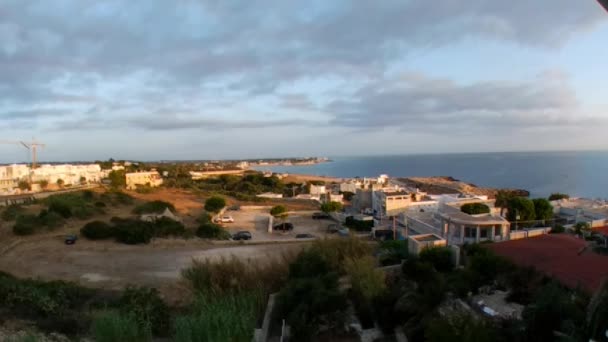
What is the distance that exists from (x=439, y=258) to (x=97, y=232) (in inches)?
810

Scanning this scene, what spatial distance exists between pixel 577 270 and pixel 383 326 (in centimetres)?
692

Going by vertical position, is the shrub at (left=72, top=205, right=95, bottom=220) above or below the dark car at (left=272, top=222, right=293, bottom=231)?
above

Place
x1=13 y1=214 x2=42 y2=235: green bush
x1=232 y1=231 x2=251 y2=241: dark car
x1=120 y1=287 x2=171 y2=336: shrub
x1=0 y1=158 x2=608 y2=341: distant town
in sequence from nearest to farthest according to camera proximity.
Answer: x1=0 y1=158 x2=608 y2=341: distant town, x1=120 y1=287 x2=171 y2=336: shrub, x1=13 y1=214 x2=42 y2=235: green bush, x1=232 y1=231 x2=251 y2=241: dark car

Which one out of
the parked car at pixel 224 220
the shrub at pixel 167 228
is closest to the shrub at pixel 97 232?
the shrub at pixel 167 228

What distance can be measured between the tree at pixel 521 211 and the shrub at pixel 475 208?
4.63 feet

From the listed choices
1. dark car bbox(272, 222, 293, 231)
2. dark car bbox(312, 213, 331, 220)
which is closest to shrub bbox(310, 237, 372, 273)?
dark car bbox(272, 222, 293, 231)

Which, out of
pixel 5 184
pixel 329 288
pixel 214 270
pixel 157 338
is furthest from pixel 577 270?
pixel 5 184

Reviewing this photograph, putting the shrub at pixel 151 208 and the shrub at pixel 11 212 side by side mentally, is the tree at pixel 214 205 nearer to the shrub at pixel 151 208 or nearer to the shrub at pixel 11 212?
the shrub at pixel 151 208

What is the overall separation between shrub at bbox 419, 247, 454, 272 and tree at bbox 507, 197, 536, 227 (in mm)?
14146

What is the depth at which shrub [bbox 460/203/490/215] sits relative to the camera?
81.0 feet

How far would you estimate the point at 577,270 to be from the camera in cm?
1112

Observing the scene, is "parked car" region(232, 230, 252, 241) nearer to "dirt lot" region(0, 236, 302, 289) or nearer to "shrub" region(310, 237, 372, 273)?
"dirt lot" region(0, 236, 302, 289)

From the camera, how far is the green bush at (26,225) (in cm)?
2422

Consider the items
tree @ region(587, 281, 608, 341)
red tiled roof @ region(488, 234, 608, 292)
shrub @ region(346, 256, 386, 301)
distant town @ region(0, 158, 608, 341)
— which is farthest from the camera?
red tiled roof @ region(488, 234, 608, 292)
